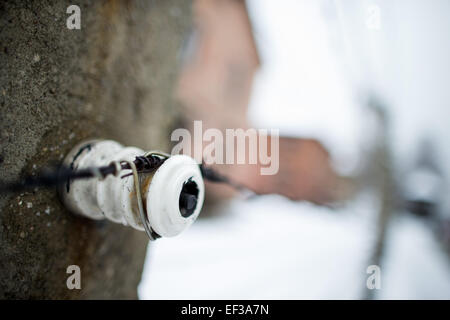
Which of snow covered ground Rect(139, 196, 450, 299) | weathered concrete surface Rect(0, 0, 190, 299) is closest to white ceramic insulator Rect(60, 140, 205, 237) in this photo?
weathered concrete surface Rect(0, 0, 190, 299)

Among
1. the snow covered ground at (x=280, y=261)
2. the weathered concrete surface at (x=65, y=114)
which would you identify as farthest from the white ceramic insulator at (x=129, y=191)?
the snow covered ground at (x=280, y=261)

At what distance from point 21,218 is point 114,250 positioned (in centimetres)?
48

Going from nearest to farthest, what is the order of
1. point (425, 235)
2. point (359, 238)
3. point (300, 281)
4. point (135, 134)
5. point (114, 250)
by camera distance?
point (114, 250)
point (135, 134)
point (300, 281)
point (359, 238)
point (425, 235)

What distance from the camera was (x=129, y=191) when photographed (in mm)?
667

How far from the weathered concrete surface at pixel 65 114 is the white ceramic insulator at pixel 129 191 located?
70mm

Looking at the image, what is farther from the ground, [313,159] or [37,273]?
[313,159]

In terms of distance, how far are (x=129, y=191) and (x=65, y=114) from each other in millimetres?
375

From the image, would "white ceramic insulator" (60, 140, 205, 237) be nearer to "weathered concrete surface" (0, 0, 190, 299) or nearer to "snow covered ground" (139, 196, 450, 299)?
"weathered concrete surface" (0, 0, 190, 299)

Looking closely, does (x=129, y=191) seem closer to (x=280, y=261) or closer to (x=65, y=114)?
(x=65, y=114)

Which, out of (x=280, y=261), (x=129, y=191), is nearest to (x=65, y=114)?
(x=129, y=191)

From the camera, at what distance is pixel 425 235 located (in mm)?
8367

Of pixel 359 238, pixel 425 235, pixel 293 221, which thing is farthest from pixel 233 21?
pixel 425 235

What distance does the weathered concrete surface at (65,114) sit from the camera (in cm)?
62

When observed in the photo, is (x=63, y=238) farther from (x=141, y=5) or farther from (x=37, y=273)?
(x=141, y=5)
